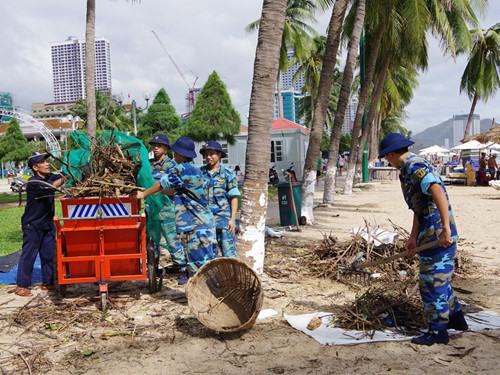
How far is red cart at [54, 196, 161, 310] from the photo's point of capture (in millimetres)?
5379

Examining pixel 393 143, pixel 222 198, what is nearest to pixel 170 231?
pixel 222 198

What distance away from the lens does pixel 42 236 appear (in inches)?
247

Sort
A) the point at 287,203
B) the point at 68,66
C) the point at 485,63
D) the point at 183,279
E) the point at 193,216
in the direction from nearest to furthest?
1. the point at 193,216
2. the point at 183,279
3. the point at 287,203
4. the point at 485,63
5. the point at 68,66

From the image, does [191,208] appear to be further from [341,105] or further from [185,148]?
[341,105]

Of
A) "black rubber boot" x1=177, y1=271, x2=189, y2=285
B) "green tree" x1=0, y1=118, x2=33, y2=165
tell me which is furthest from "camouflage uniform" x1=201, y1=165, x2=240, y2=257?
"green tree" x1=0, y1=118, x2=33, y2=165

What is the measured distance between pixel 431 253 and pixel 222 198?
2727 millimetres

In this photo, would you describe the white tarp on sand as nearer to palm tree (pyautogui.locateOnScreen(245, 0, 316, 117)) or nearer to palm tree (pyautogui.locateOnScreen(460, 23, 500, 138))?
palm tree (pyautogui.locateOnScreen(245, 0, 316, 117))

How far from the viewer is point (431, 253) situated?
4.34 meters

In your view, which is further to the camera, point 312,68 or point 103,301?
point 312,68

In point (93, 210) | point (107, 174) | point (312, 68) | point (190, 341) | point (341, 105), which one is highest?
point (312, 68)

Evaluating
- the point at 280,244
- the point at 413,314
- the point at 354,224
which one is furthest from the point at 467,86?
the point at 413,314

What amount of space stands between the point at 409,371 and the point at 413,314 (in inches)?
44.4

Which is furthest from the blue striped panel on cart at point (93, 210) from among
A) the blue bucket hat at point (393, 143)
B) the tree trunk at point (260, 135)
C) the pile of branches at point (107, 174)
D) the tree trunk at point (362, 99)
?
the tree trunk at point (362, 99)

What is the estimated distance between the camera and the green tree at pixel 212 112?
24.4 m
